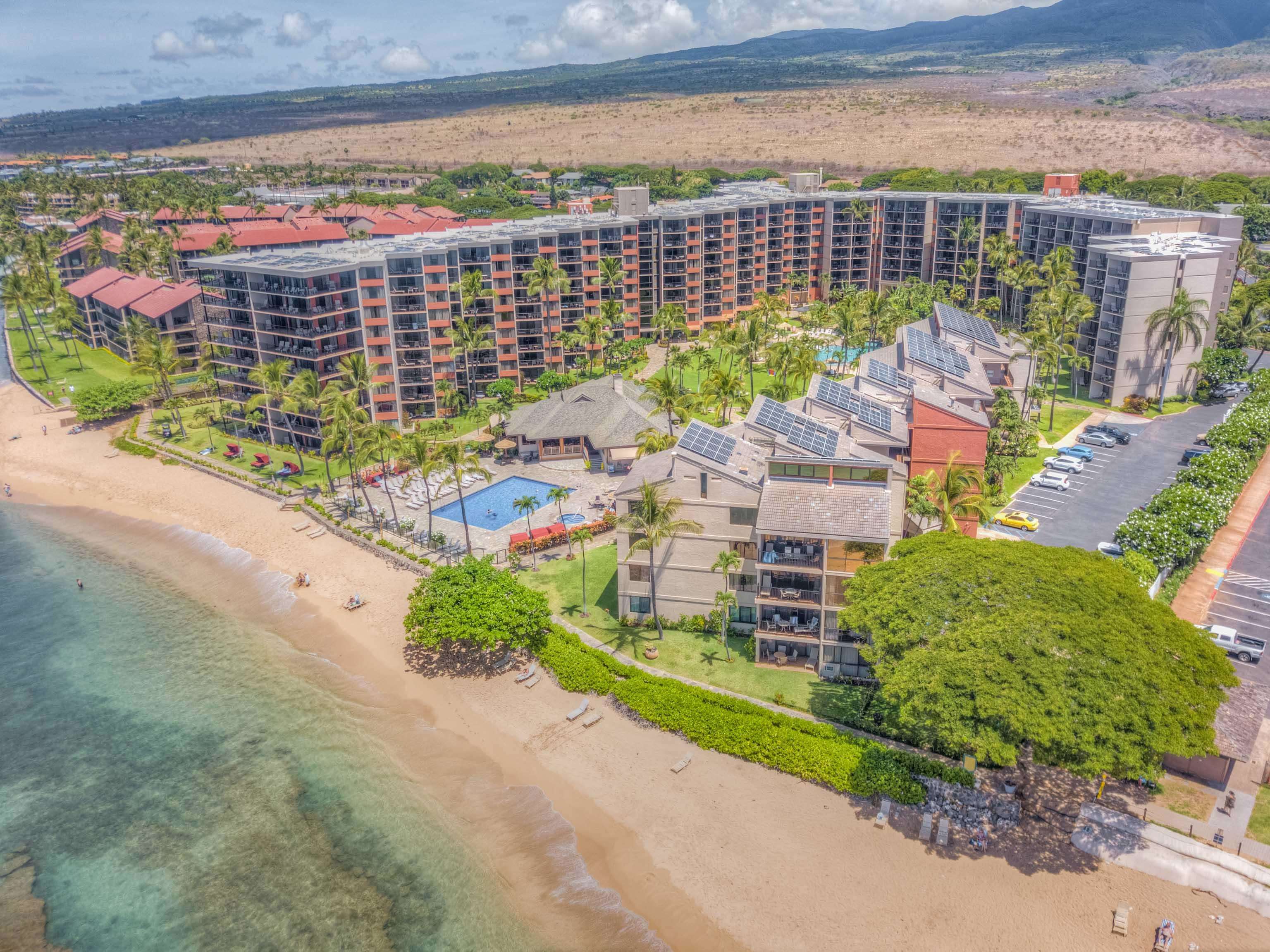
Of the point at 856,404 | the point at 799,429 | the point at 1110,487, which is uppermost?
the point at 799,429

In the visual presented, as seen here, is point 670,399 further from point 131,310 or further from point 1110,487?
point 131,310

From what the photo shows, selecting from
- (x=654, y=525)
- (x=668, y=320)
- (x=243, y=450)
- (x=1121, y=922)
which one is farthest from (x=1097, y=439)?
(x=243, y=450)

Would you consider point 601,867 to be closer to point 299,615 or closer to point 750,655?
point 750,655

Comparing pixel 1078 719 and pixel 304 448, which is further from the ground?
pixel 1078 719

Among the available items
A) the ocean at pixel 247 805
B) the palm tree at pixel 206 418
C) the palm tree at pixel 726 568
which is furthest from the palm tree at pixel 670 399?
the palm tree at pixel 206 418

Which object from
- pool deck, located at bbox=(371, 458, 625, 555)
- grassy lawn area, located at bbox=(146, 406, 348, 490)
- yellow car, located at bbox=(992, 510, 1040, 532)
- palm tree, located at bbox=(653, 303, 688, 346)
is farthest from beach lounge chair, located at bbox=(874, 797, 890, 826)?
palm tree, located at bbox=(653, 303, 688, 346)

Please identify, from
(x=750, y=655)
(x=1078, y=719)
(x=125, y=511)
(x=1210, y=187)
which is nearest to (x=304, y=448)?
(x=125, y=511)
